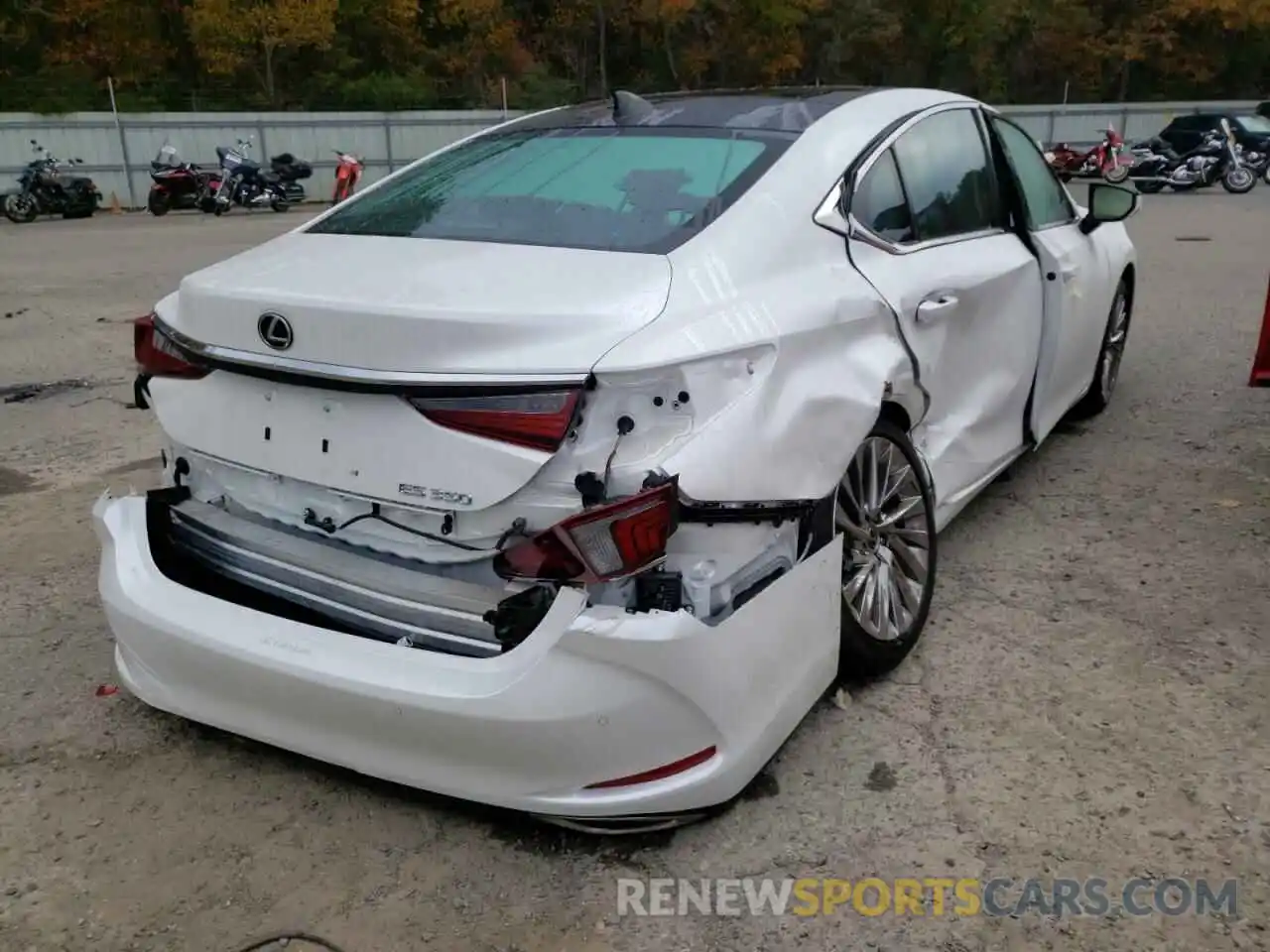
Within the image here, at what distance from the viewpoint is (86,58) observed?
110ft

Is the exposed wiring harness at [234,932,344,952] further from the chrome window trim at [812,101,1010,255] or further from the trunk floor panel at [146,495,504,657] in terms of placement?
the chrome window trim at [812,101,1010,255]

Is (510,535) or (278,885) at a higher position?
(510,535)

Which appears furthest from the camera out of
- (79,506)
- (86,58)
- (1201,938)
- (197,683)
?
(86,58)

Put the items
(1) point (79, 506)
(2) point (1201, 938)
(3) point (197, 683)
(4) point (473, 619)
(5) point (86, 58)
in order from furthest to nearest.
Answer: (5) point (86, 58) < (1) point (79, 506) < (3) point (197, 683) < (4) point (473, 619) < (2) point (1201, 938)

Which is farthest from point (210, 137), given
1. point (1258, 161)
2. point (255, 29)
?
point (1258, 161)

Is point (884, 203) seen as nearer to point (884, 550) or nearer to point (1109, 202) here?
point (884, 550)

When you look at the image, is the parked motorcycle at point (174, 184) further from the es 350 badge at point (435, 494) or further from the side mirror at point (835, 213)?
the es 350 badge at point (435, 494)

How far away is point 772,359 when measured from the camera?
8.04 feet

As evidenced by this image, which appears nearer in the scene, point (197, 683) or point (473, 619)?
point (473, 619)

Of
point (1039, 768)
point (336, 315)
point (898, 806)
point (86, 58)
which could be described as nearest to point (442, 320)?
A: point (336, 315)

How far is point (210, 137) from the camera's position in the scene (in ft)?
85.9

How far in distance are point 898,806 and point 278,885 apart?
4.55 feet

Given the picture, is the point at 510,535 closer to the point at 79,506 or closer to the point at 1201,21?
the point at 79,506

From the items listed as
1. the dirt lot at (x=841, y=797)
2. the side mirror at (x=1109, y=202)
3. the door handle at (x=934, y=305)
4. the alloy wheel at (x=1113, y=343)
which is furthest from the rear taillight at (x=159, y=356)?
the alloy wheel at (x=1113, y=343)
